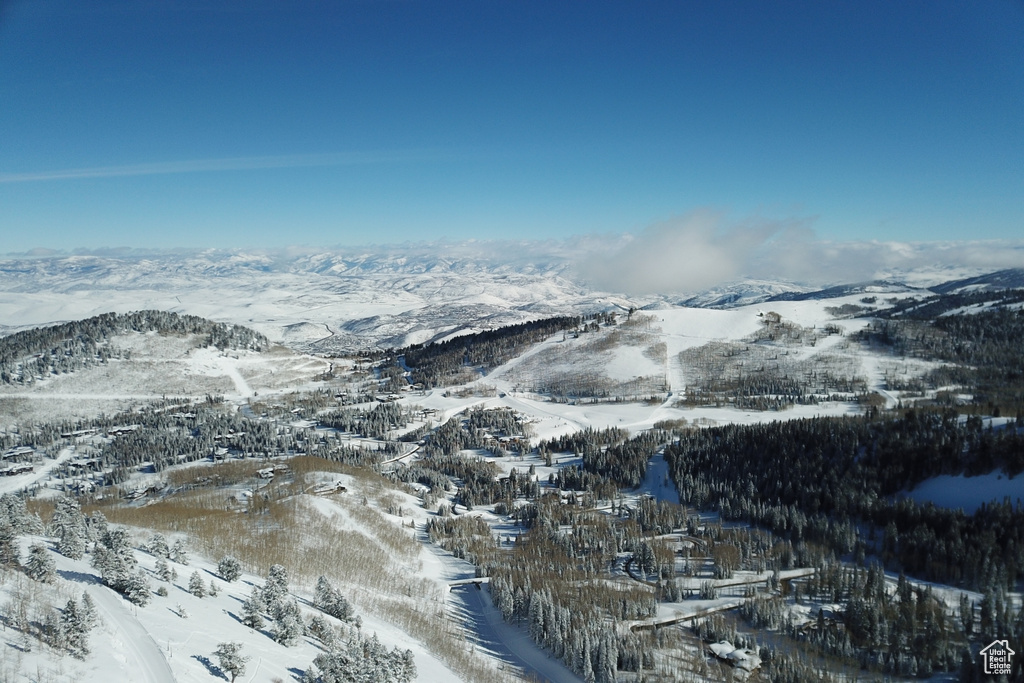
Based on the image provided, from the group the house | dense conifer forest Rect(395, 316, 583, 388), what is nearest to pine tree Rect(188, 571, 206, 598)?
the house

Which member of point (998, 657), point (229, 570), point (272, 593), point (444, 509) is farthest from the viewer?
point (444, 509)

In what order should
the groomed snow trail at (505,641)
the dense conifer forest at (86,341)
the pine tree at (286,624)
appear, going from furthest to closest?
the dense conifer forest at (86,341)
the groomed snow trail at (505,641)
the pine tree at (286,624)

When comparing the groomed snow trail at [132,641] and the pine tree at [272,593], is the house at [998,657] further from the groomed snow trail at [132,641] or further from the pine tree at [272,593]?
the groomed snow trail at [132,641]

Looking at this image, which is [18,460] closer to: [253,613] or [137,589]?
[137,589]

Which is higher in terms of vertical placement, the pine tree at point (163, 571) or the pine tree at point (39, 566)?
the pine tree at point (39, 566)

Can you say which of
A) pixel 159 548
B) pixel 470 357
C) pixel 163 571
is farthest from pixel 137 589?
pixel 470 357

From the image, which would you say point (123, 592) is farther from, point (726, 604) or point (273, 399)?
point (273, 399)

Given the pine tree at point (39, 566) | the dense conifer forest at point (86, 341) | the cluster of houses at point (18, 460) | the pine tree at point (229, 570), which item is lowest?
the cluster of houses at point (18, 460)

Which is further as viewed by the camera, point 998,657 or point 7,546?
point 998,657

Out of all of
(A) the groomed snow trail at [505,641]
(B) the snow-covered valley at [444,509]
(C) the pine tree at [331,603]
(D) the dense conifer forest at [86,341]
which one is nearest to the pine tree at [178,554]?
(B) the snow-covered valley at [444,509]
